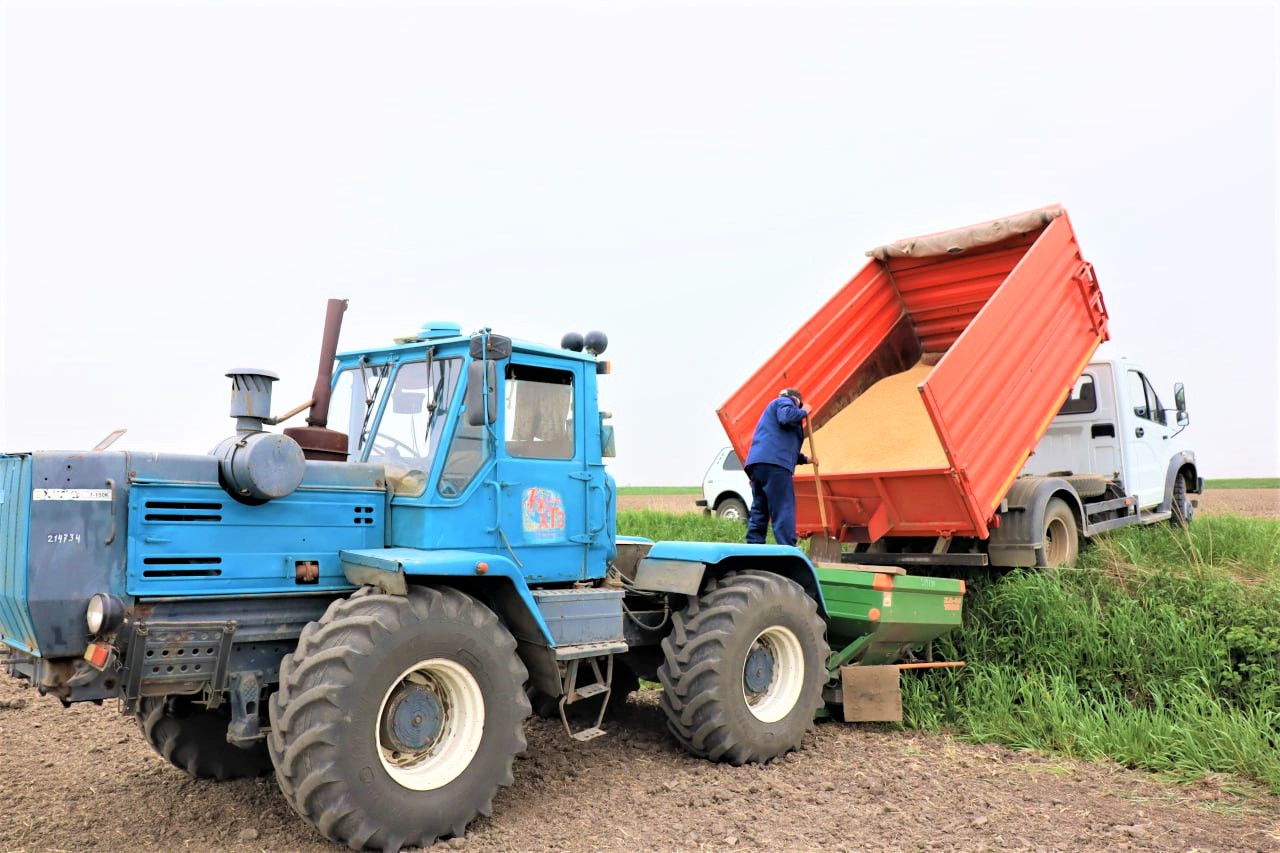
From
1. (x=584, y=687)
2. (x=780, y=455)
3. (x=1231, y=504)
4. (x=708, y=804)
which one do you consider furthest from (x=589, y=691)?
(x=1231, y=504)

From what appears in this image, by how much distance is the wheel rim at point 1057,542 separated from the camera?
8492 mm

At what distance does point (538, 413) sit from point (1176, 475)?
816 centimetres

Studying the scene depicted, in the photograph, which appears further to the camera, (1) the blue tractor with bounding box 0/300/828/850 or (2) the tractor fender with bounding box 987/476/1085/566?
(2) the tractor fender with bounding box 987/476/1085/566

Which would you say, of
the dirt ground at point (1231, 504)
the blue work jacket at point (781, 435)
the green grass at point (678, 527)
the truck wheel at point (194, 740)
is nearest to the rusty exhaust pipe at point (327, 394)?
the truck wheel at point (194, 740)

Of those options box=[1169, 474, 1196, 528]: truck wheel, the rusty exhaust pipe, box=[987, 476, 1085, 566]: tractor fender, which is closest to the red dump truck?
box=[987, 476, 1085, 566]: tractor fender

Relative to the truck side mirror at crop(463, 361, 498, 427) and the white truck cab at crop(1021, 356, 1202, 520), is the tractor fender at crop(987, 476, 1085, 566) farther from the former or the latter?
the truck side mirror at crop(463, 361, 498, 427)

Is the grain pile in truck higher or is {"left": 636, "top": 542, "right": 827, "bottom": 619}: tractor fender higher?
the grain pile in truck

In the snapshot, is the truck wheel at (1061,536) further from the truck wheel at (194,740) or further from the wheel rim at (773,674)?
the truck wheel at (194,740)

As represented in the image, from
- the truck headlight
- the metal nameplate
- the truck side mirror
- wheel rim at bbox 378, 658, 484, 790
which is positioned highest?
the truck side mirror

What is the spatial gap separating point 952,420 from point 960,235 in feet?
7.52

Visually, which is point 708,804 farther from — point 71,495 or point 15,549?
point 15,549

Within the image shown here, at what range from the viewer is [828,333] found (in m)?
8.54

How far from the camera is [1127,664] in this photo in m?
7.38

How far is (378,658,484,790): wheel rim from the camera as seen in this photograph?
4.71m
